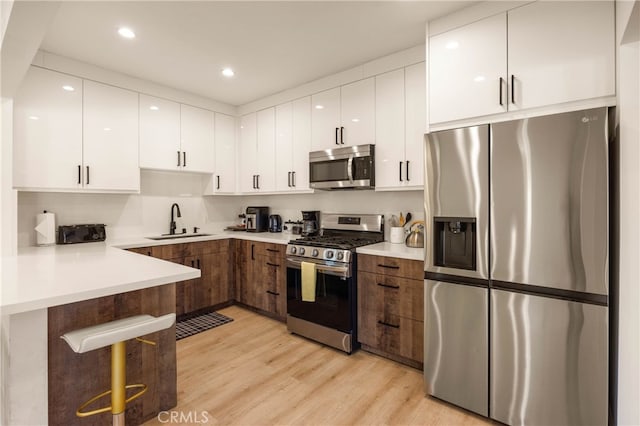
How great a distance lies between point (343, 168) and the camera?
3061 millimetres

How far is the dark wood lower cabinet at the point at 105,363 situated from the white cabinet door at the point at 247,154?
2.35 metres

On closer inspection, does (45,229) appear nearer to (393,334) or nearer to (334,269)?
(334,269)

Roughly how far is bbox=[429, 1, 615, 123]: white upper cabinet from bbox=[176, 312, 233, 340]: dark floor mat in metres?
2.87

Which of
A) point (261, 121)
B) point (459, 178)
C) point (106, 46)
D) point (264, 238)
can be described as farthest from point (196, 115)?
point (459, 178)

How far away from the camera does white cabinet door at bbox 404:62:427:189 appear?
2637 millimetres

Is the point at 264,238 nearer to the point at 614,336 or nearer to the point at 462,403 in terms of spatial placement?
the point at 462,403

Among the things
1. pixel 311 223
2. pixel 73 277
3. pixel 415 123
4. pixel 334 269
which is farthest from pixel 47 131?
pixel 415 123

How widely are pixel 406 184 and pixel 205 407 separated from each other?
2.23 metres

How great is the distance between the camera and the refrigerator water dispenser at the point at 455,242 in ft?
6.31

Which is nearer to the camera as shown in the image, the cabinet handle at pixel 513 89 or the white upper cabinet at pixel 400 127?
the cabinet handle at pixel 513 89

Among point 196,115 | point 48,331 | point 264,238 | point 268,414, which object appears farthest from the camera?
point 196,115

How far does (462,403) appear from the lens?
1.95 metres

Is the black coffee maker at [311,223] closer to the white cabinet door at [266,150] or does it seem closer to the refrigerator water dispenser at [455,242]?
the white cabinet door at [266,150]

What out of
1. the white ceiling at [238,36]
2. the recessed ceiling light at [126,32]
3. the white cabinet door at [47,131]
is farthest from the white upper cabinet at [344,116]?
the white cabinet door at [47,131]
